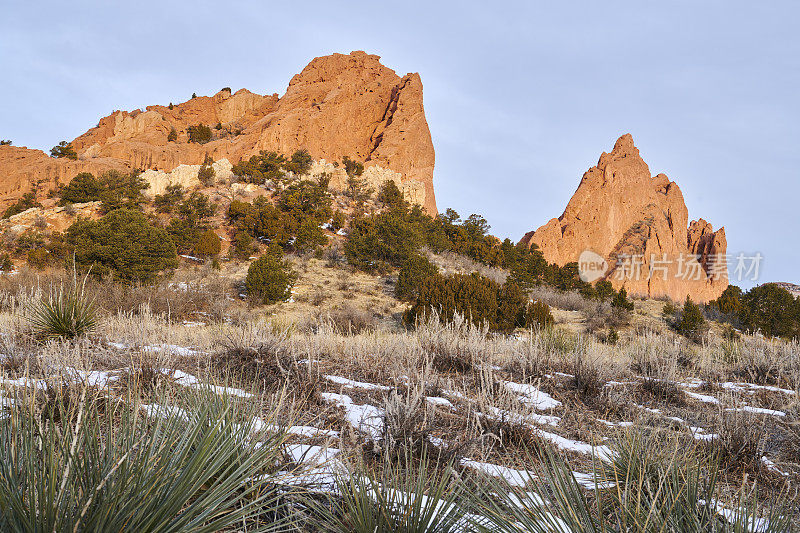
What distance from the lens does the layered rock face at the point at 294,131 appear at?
41.9 metres

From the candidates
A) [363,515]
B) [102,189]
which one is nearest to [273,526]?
[363,515]

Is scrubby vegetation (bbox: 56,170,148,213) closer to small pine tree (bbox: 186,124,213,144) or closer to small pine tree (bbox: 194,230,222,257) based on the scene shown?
small pine tree (bbox: 194,230,222,257)

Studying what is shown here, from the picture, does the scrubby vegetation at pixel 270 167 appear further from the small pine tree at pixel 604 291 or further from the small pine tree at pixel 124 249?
the small pine tree at pixel 604 291

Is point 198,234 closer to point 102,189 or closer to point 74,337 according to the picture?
point 102,189

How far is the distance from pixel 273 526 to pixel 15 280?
18.6 m

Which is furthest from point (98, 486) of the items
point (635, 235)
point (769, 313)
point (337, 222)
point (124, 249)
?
point (635, 235)

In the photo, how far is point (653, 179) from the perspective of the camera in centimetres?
6756

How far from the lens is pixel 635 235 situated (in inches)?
2468

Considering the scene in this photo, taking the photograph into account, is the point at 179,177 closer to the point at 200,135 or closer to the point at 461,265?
the point at 200,135

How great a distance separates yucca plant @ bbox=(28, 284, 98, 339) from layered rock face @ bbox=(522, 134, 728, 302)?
2290 inches

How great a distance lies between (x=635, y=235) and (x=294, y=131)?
161 feet

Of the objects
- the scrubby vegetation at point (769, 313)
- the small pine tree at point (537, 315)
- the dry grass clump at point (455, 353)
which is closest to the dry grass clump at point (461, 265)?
the small pine tree at point (537, 315)

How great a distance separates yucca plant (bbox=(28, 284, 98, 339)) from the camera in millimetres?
4613

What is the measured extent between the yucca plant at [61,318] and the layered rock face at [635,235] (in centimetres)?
5816
